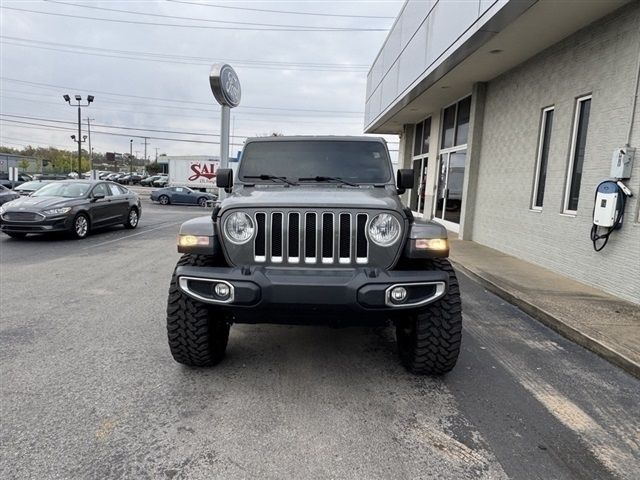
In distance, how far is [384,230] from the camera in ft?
10.5

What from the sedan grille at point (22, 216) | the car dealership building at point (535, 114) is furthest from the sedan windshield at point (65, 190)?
the car dealership building at point (535, 114)

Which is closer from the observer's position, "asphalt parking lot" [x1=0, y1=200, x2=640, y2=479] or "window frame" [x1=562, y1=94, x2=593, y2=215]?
"asphalt parking lot" [x1=0, y1=200, x2=640, y2=479]

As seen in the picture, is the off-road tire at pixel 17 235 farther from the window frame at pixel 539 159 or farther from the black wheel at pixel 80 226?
the window frame at pixel 539 159

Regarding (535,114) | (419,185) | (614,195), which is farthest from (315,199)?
(419,185)

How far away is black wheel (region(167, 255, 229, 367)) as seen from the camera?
333 centimetres

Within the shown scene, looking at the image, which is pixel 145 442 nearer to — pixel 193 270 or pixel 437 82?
pixel 193 270

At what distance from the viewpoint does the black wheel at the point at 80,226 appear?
11.0 metres

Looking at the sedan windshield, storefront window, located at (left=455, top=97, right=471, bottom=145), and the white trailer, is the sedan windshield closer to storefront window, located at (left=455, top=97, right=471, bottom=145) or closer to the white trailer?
storefront window, located at (left=455, top=97, right=471, bottom=145)

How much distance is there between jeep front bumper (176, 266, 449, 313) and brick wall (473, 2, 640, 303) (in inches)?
167

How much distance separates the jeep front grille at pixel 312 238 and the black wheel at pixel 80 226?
31.2ft

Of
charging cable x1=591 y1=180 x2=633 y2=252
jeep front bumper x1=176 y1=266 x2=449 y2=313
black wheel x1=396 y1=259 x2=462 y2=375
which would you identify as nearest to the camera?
jeep front bumper x1=176 y1=266 x2=449 y2=313

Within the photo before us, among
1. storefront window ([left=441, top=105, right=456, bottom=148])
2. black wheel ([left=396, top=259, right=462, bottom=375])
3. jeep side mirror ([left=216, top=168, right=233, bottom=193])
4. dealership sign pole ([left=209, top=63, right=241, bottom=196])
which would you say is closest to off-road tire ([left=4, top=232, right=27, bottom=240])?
dealership sign pole ([left=209, top=63, right=241, bottom=196])

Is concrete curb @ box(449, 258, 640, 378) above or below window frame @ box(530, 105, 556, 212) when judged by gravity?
below

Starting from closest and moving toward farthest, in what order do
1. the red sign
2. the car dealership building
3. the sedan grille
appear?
the car dealership building → the sedan grille → the red sign
